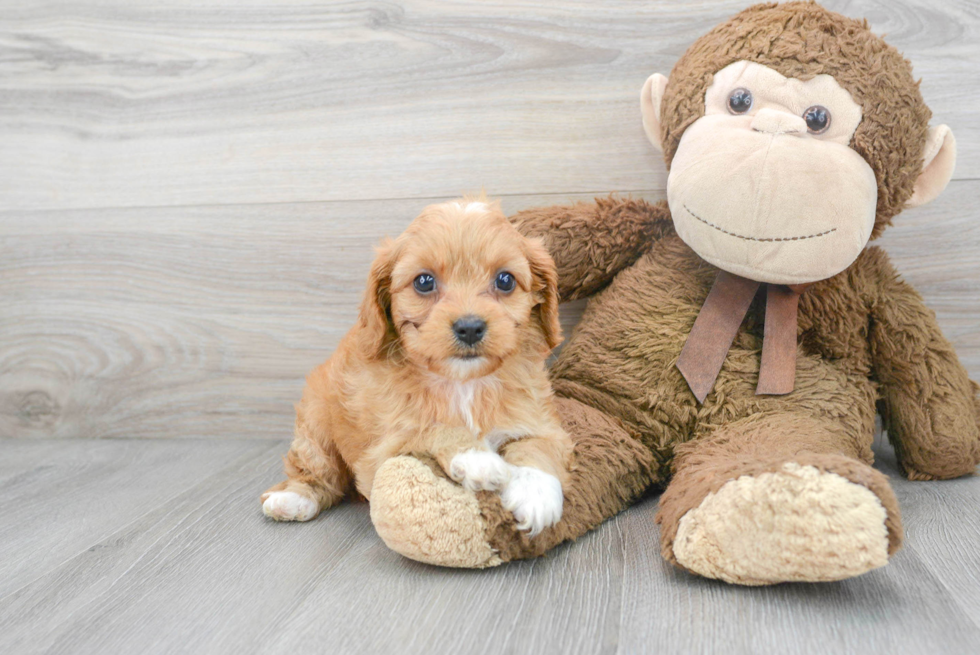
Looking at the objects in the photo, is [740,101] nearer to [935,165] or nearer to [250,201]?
[935,165]

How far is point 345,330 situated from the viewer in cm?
201

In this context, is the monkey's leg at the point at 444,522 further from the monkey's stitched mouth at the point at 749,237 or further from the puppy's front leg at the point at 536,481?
the monkey's stitched mouth at the point at 749,237

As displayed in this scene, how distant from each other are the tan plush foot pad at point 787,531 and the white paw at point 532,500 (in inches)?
8.6

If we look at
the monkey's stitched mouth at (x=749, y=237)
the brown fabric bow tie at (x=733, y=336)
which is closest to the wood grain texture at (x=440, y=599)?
the brown fabric bow tie at (x=733, y=336)

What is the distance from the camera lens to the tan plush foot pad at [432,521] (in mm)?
1132

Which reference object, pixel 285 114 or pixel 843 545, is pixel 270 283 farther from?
pixel 843 545

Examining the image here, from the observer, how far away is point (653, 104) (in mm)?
1642

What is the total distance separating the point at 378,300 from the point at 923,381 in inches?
48.3

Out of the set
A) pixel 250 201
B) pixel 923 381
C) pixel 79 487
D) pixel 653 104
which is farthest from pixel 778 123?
pixel 79 487

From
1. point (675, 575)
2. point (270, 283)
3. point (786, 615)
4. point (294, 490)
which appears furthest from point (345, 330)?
point (786, 615)

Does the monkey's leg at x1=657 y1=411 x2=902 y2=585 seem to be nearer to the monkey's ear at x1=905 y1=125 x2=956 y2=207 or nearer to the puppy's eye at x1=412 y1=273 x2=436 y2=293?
the puppy's eye at x1=412 y1=273 x2=436 y2=293

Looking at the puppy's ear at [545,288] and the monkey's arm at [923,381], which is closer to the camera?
the puppy's ear at [545,288]

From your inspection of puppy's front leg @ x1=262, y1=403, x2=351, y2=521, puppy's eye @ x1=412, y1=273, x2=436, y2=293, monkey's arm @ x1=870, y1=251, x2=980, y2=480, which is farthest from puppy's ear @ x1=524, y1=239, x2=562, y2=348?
monkey's arm @ x1=870, y1=251, x2=980, y2=480

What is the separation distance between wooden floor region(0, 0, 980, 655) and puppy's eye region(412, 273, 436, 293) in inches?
19.5
